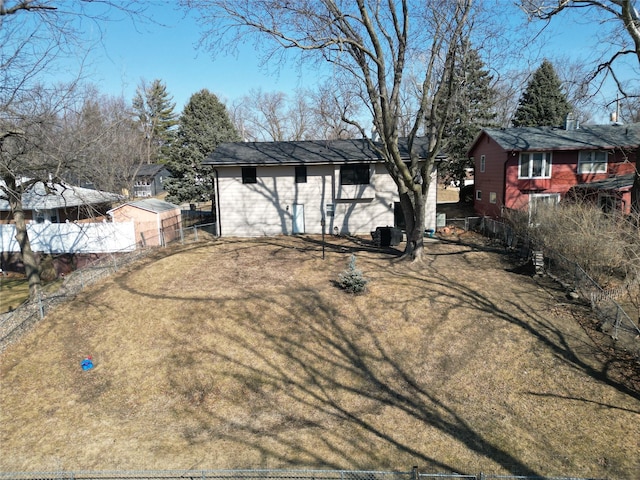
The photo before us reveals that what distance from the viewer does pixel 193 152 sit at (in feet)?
112

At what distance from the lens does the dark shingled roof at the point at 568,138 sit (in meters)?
25.2

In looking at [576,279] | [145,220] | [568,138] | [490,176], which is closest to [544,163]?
[568,138]

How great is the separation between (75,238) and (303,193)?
44.8 feet

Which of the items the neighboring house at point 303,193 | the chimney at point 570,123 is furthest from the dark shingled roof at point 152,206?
the chimney at point 570,123

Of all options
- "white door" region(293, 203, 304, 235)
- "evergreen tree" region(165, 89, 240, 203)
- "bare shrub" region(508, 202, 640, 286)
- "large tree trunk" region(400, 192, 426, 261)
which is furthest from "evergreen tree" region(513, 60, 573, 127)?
"evergreen tree" region(165, 89, 240, 203)

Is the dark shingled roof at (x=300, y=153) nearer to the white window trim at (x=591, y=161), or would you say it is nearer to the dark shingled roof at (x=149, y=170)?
the white window trim at (x=591, y=161)

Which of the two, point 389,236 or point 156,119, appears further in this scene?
point 156,119

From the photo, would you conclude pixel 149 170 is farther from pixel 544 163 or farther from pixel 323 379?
pixel 323 379

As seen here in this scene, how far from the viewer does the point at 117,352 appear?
496 inches

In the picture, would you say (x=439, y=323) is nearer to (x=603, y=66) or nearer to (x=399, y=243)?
(x=399, y=243)

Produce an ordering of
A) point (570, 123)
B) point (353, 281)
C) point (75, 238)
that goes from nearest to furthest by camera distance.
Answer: point (353, 281) → point (75, 238) → point (570, 123)

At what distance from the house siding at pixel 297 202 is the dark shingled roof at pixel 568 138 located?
27.2 feet

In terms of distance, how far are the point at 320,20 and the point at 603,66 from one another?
45.7ft

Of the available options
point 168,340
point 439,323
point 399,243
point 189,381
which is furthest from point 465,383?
point 399,243
